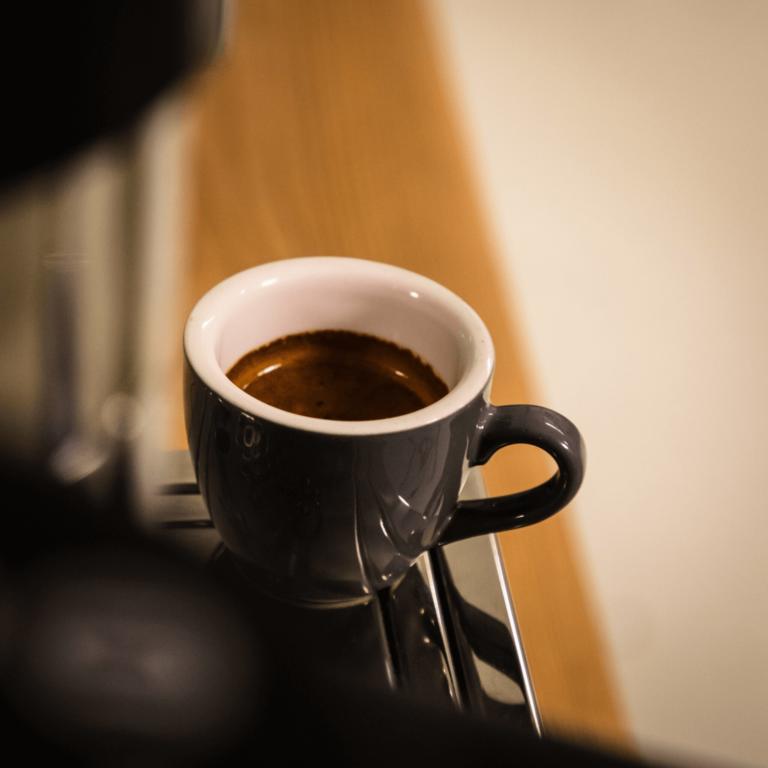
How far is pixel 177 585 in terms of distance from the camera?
102 millimetres

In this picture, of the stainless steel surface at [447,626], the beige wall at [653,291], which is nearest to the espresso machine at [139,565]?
the stainless steel surface at [447,626]

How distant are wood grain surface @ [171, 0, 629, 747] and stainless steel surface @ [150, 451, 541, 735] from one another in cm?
6

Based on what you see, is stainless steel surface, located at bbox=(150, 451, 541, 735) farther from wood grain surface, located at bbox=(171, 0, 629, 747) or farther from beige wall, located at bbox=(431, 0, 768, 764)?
beige wall, located at bbox=(431, 0, 768, 764)

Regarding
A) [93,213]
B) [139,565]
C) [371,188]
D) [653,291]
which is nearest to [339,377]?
[139,565]

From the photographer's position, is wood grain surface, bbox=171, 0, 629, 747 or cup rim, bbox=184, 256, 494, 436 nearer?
cup rim, bbox=184, 256, 494, 436

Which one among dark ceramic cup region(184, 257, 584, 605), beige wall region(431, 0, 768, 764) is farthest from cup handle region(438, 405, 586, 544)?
beige wall region(431, 0, 768, 764)

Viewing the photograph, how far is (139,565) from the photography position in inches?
4.0

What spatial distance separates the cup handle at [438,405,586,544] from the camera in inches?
11.1

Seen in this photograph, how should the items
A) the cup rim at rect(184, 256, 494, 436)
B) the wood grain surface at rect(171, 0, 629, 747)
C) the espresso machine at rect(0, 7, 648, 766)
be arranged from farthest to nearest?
1. the wood grain surface at rect(171, 0, 629, 747)
2. the cup rim at rect(184, 256, 494, 436)
3. the espresso machine at rect(0, 7, 648, 766)

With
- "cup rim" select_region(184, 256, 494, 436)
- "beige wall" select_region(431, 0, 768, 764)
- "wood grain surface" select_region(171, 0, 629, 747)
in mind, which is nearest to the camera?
"cup rim" select_region(184, 256, 494, 436)

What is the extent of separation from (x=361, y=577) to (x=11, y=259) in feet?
2.58

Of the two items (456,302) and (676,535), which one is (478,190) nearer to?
(456,302)

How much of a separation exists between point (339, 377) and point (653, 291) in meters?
1.01

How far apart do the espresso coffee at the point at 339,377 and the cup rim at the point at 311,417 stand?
0.02 meters
